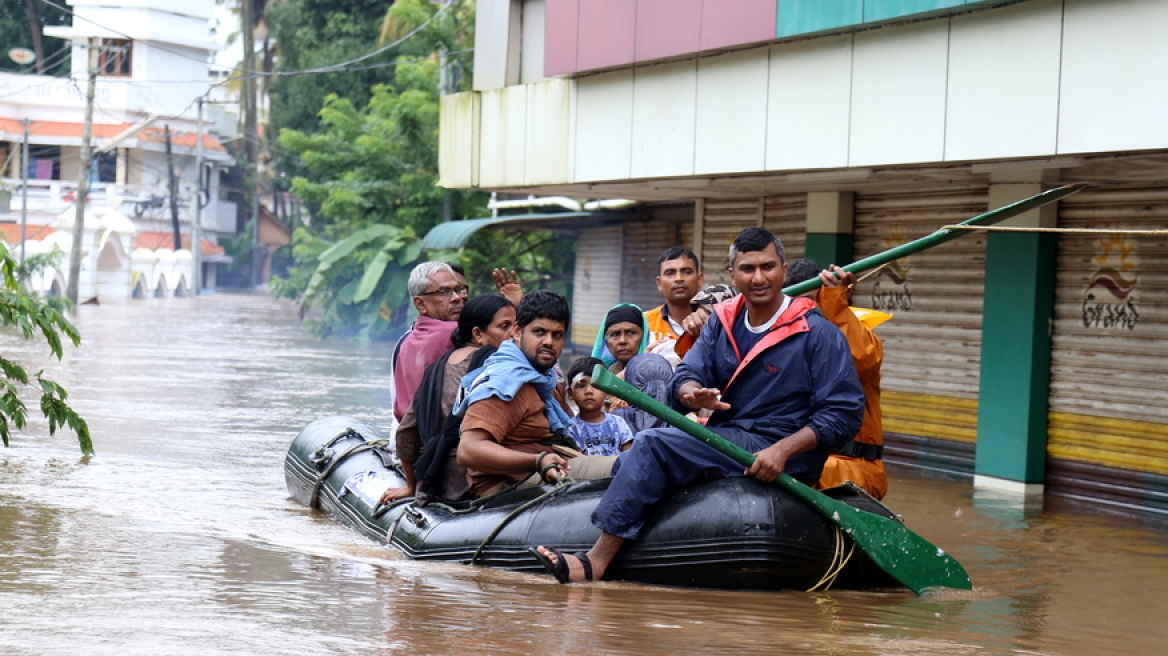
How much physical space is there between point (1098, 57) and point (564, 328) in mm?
4199

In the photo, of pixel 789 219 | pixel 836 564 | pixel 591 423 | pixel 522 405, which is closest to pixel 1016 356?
pixel 789 219

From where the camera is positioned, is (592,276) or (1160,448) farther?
(592,276)

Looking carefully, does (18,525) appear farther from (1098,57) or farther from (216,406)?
(216,406)

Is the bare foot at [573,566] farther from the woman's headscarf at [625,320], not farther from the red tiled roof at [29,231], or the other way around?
the red tiled roof at [29,231]

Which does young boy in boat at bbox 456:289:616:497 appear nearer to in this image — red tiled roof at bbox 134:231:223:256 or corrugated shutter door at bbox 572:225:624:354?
corrugated shutter door at bbox 572:225:624:354

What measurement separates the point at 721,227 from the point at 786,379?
376 inches

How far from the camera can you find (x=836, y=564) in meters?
6.18

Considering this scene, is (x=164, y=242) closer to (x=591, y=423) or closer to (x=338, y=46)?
(x=338, y=46)

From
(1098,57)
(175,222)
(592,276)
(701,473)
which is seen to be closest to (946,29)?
(1098,57)

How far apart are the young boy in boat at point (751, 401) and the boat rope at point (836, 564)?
0.29 metres

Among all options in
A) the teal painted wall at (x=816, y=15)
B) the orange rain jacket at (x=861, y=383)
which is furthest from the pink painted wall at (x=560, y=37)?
the orange rain jacket at (x=861, y=383)

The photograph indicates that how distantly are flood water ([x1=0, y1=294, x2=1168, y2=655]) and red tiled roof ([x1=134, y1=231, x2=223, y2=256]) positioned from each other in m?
42.6

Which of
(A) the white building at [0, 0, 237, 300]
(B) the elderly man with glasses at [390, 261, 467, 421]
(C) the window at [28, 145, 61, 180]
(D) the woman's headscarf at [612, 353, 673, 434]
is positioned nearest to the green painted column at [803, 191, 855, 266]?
(B) the elderly man with glasses at [390, 261, 467, 421]

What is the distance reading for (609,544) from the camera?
245 inches
